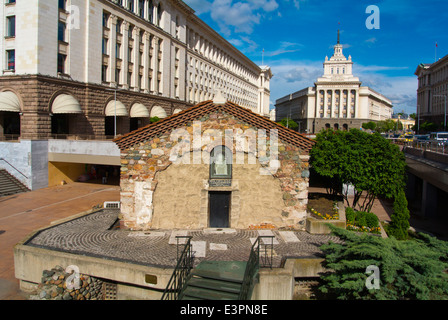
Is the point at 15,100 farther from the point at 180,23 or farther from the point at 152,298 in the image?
the point at 180,23

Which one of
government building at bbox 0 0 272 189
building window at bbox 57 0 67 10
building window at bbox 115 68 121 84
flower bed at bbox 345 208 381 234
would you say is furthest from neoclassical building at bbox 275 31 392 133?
flower bed at bbox 345 208 381 234

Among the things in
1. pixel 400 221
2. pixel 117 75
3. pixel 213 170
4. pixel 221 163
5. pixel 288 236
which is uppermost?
pixel 117 75

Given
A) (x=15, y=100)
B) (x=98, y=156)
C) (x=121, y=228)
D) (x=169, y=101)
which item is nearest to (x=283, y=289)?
(x=121, y=228)

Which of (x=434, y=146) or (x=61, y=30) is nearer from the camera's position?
(x=434, y=146)

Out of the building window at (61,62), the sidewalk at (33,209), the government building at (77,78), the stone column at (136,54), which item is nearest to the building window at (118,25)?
the government building at (77,78)

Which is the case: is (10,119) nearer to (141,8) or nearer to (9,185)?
(9,185)

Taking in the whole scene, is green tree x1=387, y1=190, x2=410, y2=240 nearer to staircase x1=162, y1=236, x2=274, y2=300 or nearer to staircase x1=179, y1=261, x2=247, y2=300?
staircase x1=162, y1=236, x2=274, y2=300

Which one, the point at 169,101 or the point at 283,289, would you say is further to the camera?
the point at 169,101

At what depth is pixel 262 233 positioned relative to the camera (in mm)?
16172

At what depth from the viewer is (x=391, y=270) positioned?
30.1 feet

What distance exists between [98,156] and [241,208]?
55.8 feet

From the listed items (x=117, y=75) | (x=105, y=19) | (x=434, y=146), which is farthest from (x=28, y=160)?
(x=434, y=146)

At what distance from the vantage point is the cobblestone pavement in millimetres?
13031

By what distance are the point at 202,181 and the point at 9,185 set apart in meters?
21.7
